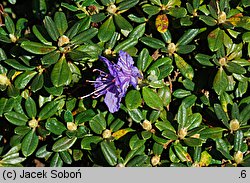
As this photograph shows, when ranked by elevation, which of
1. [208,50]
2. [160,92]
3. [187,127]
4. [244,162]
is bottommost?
[244,162]

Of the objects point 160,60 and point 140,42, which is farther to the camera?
point 140,42

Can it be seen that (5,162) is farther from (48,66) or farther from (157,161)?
(157,161)

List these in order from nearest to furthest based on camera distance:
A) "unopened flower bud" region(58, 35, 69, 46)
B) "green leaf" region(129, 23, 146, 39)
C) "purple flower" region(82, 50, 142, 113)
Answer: "purple flower" region(82, 50, 142, 113) → "unopened flower bud" region(58, 35, 69, 46) → "green leaf" region(129, 23, 146, 39)

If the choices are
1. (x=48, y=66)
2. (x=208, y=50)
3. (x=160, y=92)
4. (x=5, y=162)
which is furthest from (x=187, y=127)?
(x=5, y=162)

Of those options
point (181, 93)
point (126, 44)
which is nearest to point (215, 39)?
point (181, 93)

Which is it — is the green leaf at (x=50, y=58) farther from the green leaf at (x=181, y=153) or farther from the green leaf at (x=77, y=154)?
the green leaf at (x=181, y=153)

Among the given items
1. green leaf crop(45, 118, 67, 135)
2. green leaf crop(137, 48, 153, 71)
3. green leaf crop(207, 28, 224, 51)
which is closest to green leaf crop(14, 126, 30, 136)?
green leaf crop(45, 118, 67, 135)

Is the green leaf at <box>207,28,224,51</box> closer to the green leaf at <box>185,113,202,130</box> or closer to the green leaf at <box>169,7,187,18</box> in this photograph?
the green leaf at <box>169,7,187,18</box>
